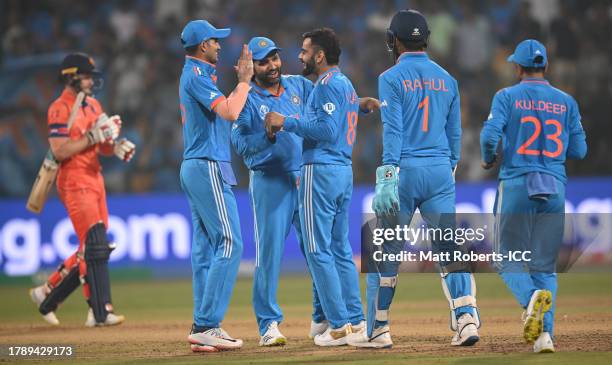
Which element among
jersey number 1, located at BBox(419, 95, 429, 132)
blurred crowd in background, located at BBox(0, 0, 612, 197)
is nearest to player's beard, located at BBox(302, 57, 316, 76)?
jersey number 1, located at BBox(419, 95, 429, 132)

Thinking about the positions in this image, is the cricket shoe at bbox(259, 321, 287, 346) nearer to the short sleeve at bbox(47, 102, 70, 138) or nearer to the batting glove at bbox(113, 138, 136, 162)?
the batting glove at bbox(113, 138, 136, 162)

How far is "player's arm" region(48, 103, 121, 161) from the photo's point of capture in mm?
10586

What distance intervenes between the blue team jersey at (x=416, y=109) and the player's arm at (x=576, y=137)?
3.41 ft

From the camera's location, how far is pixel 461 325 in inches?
305

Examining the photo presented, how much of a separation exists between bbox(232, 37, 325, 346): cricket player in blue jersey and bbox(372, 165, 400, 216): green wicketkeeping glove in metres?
1.17

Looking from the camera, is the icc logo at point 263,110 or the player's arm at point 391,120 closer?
the player's arm at point 391,120

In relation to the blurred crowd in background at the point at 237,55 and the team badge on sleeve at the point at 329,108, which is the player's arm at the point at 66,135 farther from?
the blurred crowd in background at the point at 237,55

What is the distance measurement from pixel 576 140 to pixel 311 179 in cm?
219

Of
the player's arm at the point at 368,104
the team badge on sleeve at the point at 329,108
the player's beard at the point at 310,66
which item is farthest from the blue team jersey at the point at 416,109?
the player's arm at the point at 368,104

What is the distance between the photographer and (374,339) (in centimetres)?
786

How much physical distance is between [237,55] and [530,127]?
11.2 meters

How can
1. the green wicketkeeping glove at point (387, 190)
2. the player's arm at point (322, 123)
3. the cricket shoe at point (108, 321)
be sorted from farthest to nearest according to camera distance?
the cricket shoe at point (108, 321) → the player's arm at point (322, 123) → the green wicketkeeping glove at point (387, 190)

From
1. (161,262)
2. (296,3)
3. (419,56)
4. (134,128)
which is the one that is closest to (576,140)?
(419,56)

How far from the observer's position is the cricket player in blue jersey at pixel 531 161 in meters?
7.71
